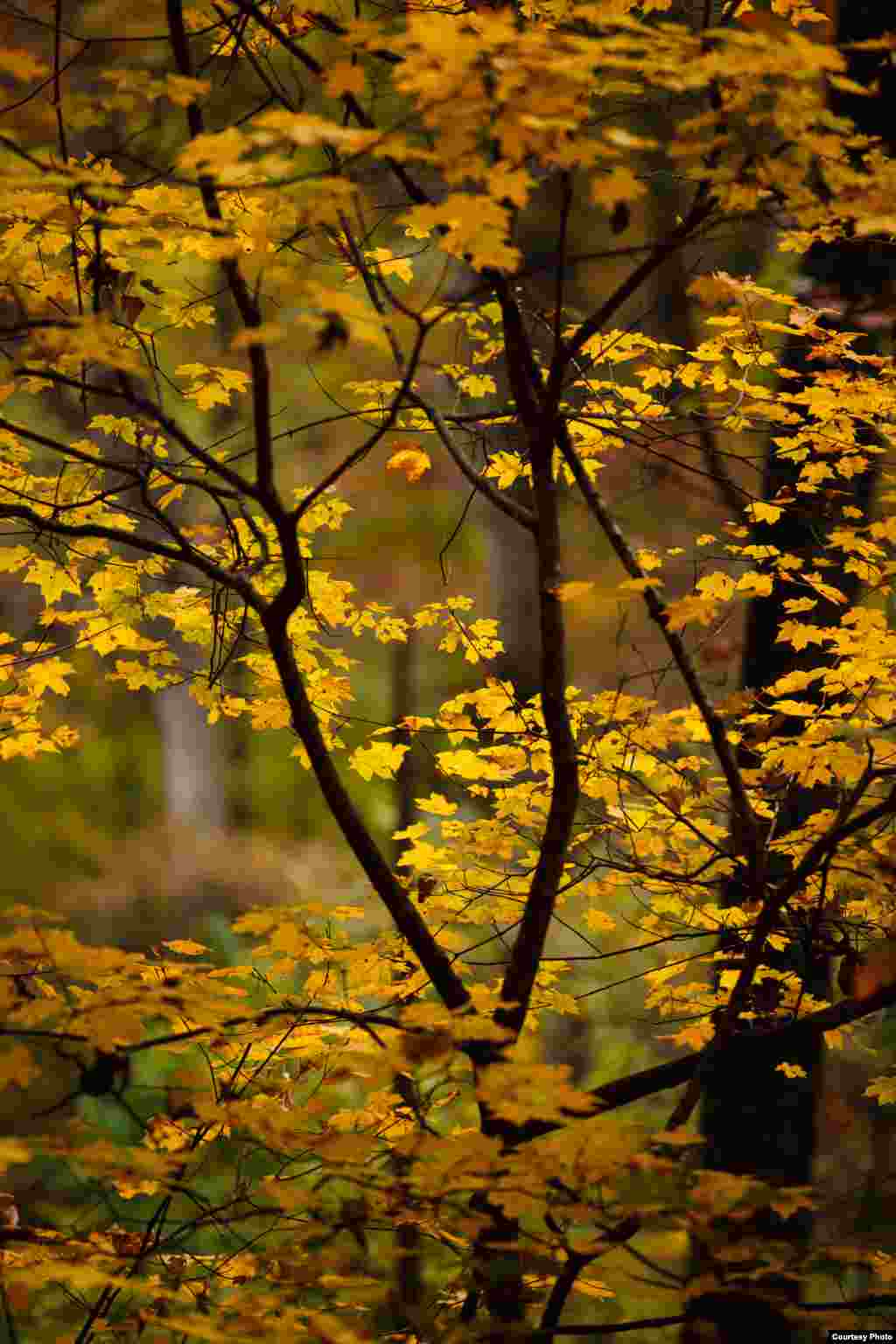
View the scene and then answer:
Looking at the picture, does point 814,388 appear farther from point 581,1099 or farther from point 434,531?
point 434,531

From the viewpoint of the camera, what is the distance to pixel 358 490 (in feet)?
33.6

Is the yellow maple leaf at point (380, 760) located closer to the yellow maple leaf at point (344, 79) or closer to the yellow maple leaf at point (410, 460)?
the yellow maple leaf at point (410, 460)

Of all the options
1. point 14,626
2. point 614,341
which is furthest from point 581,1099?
point 14,626

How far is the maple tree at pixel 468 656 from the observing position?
197 cm

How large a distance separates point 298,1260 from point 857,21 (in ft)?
13.9

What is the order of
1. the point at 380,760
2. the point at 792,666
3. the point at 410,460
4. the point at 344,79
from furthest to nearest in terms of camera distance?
the point at 792,666 → the point at 410,460 → the point at 380,760 → the point at 344,79

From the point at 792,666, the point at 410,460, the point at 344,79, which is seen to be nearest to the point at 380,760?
the point at 410,460

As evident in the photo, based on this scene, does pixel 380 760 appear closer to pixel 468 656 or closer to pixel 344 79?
pixel 468 656

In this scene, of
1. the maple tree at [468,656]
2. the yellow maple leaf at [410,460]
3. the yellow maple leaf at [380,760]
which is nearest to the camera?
the maple tree at [468,656]

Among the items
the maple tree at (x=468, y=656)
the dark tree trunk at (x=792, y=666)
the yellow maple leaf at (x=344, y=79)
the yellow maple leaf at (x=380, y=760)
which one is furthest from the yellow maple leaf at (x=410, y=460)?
the yellow maple leaf at (x=344, y=79)

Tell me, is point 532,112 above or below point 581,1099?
above

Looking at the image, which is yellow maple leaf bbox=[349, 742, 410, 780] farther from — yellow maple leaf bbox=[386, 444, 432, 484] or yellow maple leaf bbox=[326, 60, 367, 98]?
yellow maple leaf bbox=[326, 60, 367, 98]

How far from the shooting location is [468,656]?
12.0 ft

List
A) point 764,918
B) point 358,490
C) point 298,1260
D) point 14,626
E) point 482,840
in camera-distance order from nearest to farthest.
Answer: point 298,1260
point 764,918
point 482,840
point 358,490
point 14,626
